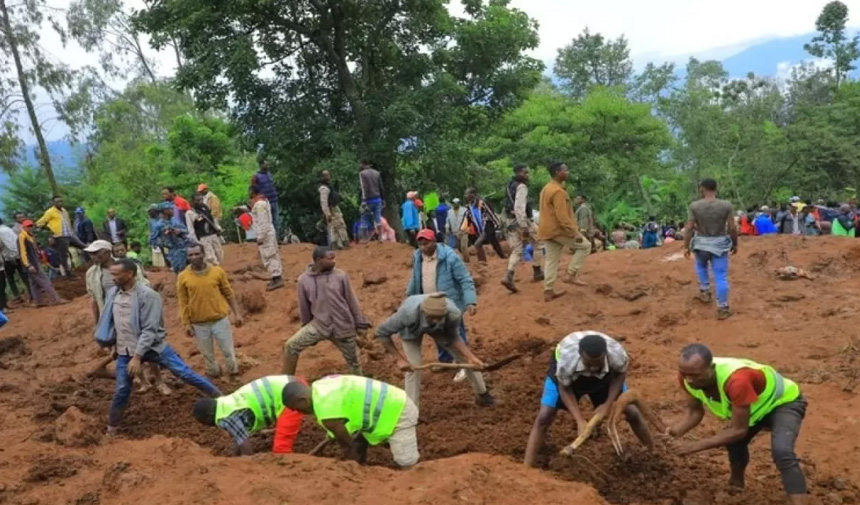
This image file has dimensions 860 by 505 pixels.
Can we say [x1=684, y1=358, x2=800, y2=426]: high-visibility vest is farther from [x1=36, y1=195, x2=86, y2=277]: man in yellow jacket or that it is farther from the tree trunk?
the tree trunk

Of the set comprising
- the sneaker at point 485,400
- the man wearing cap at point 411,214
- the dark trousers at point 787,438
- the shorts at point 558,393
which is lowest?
the sneaker at point 485,400

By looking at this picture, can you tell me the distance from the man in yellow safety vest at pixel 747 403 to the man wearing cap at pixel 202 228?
8.09 metres

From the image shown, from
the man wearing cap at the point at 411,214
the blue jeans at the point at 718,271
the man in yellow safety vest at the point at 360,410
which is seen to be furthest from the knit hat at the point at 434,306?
the man wearing cap at the point at 411,214

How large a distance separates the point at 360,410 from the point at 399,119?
34.6 ft

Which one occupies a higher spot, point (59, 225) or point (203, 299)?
point (59, 225)

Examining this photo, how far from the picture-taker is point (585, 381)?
486 centimetres

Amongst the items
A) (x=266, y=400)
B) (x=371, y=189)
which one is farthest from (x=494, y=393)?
(x=371, y=189)

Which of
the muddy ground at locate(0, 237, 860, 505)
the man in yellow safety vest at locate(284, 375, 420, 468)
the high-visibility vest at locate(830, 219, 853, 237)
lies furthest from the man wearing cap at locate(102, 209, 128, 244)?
the high-visibility vest at locate(830, 219, 853, 237)

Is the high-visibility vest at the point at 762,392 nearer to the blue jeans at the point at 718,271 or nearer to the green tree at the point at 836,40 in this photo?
the blue jeans at the point at 718,271

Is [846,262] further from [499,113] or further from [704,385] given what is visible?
[499,113]

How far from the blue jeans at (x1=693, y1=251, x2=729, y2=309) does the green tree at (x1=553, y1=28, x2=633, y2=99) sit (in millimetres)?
36152

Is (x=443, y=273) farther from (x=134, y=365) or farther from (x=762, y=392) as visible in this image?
(x=762, y=392)

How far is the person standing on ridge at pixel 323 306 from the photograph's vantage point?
6523 mm

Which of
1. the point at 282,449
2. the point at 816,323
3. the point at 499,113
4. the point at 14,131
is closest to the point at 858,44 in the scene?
the point at 499,113
